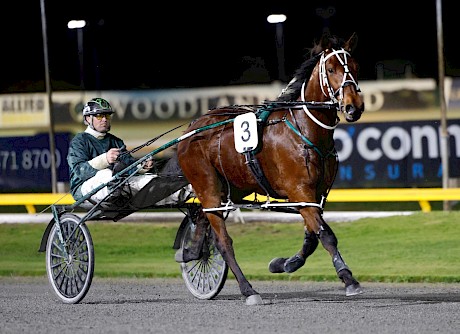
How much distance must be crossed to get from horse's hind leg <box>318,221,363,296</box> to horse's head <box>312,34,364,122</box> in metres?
0.86

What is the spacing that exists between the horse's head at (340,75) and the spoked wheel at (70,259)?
239 cm

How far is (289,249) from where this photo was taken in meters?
16.6

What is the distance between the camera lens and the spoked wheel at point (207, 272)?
11.0 m

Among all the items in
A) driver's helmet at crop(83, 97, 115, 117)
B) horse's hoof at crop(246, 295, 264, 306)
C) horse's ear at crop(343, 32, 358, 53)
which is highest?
horse's ear at crop(343, 32, 358, 53)

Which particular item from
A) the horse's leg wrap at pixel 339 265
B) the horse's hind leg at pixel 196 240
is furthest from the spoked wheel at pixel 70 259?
the horse's leg wrap at pixel 339 265

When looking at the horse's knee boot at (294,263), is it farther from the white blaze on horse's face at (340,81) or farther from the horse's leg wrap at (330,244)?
the white blaze on horse's face at (340,81)

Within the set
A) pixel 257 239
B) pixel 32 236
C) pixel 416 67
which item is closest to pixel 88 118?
pixel 257 239

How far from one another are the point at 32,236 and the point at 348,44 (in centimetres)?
1087

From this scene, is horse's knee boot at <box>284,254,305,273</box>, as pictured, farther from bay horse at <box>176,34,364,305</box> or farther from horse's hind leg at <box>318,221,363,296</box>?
horse's hind leg at <box>318,221,363,296</box>

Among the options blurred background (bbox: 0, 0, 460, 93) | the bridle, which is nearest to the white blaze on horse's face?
the bridle

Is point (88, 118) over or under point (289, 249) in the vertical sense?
over

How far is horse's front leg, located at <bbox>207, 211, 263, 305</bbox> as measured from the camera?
1011 cm

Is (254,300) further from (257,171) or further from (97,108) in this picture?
(97,108)

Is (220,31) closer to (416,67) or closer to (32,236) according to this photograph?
(416,67)
